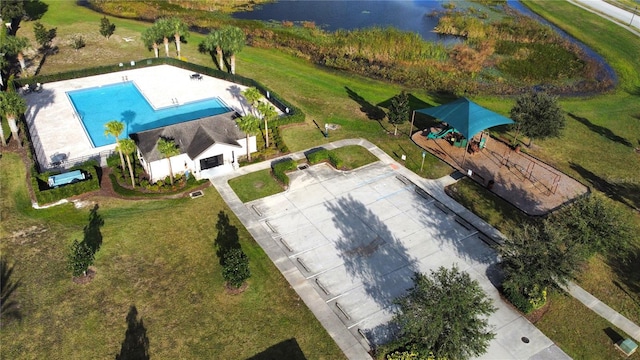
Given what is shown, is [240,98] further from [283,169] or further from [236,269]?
[236,269]

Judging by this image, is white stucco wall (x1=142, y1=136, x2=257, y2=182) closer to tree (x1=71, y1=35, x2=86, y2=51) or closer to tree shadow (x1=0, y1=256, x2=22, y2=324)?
tree shadow (x1=0, y1=256, x2=22, y2=324)

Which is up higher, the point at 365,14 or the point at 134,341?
the point at 365,14

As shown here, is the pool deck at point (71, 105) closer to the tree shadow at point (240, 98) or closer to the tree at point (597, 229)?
the tree shadow at point (240, 98)

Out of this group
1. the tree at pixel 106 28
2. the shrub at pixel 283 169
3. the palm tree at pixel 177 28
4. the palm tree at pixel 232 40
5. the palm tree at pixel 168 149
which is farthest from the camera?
the tree at pixel 106 28

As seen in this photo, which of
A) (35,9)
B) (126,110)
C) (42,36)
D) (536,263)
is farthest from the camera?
(35,9)

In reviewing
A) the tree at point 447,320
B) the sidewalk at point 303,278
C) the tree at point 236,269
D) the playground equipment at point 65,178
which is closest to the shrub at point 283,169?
the sidewalk at point 303,278

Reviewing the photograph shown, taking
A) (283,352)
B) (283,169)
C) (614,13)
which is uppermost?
(614,13)

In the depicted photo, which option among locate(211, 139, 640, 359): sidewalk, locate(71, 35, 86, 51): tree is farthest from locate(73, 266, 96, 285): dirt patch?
locate(71, 35, 86, 51): tree

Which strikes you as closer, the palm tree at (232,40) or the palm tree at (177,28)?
the palm tree at (232,40)

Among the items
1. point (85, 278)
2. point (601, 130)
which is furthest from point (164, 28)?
point (601, 130)
